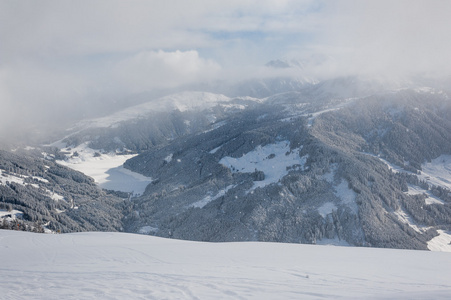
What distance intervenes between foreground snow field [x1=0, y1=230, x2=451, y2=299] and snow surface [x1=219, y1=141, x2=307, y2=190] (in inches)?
1986

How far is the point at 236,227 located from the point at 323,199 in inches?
824

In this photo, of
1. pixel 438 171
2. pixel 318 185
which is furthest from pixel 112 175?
pixel 438 171

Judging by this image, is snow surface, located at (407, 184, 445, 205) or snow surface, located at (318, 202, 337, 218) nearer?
snow surface, located at (318, 202, 337, 218)

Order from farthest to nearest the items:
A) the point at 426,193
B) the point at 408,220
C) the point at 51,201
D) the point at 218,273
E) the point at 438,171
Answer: the point at 51,201
the point at 438,171
the point at 426,193
the point at 408,220
the point at 218,273

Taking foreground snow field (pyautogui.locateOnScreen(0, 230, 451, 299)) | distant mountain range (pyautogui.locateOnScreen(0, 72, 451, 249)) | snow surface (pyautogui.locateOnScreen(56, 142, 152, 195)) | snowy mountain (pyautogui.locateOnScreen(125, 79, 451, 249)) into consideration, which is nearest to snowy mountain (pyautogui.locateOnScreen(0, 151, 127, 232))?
distant mountain range (pyautogui.locateOnScreen(0, 72, 451, 249))

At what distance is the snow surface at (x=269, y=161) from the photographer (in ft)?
262

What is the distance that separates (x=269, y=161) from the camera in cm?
8931

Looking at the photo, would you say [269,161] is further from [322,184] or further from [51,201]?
[51,201]

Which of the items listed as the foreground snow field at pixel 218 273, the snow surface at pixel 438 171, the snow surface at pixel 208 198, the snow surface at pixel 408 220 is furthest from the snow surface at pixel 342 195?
the foreground snow field at pixel 218 273

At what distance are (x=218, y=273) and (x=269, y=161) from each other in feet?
234

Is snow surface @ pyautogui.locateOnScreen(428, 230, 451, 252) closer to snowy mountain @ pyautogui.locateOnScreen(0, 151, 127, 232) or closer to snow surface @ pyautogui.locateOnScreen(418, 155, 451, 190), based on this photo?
snow surface @ pyautogui.locateOnScreen(418, 155, 451, 190)

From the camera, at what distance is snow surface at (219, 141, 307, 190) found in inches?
3143

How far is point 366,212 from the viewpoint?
60.9m

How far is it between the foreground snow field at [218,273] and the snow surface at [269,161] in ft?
166
